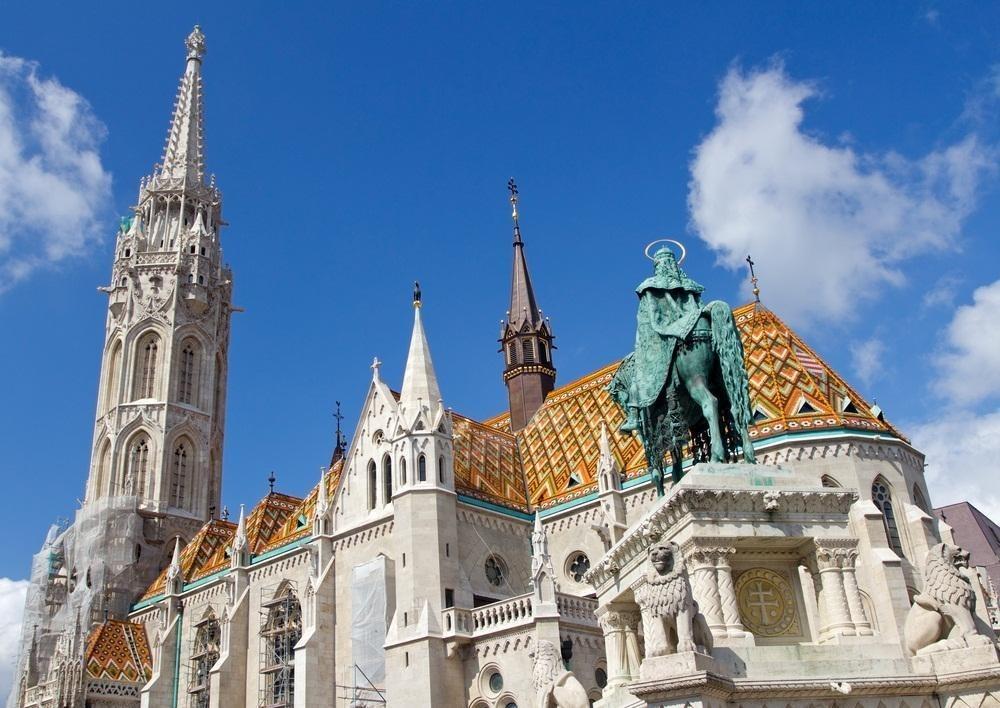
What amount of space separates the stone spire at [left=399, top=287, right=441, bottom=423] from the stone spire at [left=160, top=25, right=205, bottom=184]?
97.8ft

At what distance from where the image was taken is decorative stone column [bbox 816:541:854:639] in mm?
9359

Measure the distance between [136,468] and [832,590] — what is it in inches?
1708

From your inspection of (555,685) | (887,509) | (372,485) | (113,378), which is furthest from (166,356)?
(555,685)

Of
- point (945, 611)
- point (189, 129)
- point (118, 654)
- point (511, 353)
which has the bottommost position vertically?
point (945, 611)

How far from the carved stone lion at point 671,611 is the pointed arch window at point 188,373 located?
146 feet

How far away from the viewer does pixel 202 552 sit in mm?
42062

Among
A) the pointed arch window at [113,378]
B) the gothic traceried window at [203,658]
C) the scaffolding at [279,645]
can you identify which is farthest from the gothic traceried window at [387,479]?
the pointed arch window at [113,378]

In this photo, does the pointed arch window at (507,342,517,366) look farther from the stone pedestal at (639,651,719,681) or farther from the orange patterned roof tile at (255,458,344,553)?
the stone pedestal at (639,651,719,681)

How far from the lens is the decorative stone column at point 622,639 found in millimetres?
11156

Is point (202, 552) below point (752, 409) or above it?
above

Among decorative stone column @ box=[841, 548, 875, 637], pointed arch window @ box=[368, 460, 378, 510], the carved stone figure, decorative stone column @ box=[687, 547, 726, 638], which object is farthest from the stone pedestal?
pointed arch window @ box=[368, 460, 378, 510]

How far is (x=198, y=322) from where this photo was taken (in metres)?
51.2

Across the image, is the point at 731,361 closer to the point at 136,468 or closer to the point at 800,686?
the point at 800,686

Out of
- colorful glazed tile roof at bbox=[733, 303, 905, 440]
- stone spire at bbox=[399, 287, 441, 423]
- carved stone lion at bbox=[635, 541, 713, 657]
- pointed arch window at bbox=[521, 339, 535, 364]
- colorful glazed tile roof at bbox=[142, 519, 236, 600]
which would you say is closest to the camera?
carved stone lion at bbox=[635, 541, 713, 657]
